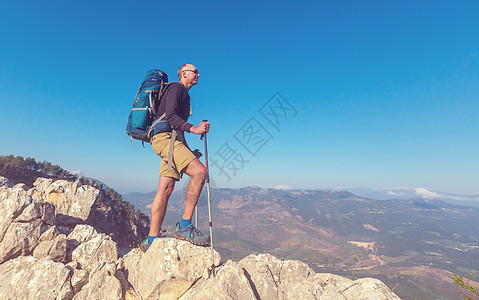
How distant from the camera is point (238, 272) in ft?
18.2

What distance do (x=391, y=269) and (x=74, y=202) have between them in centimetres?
26321

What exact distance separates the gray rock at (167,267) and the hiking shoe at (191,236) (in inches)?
8.5

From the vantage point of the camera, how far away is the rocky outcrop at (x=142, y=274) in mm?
5426

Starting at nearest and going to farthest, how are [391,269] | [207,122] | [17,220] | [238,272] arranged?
[238,272] → [207,122] → [17,220] → [391,269]

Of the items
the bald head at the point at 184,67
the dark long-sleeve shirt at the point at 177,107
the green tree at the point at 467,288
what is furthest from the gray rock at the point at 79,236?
the green tree at the point at 467,288

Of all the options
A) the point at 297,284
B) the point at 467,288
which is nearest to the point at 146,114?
the point at 297,284

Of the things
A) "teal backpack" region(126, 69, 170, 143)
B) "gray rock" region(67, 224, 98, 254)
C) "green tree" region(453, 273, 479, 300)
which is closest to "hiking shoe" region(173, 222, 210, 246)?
"teal backpack" region(126, 69, 170, 143)

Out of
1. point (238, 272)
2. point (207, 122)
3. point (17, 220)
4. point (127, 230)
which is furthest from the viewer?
point (127, 230)

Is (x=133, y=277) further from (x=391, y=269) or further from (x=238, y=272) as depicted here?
(x=391, y=269)

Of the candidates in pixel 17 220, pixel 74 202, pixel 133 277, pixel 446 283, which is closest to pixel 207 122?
pixel 133 277

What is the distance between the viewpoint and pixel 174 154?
595cm

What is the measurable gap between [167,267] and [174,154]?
10.7 ft

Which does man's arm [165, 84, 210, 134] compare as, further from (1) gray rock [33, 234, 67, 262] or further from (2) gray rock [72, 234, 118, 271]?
(1) gray rock [33, 234, 67, 262]

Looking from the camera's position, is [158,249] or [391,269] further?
[391,269]
